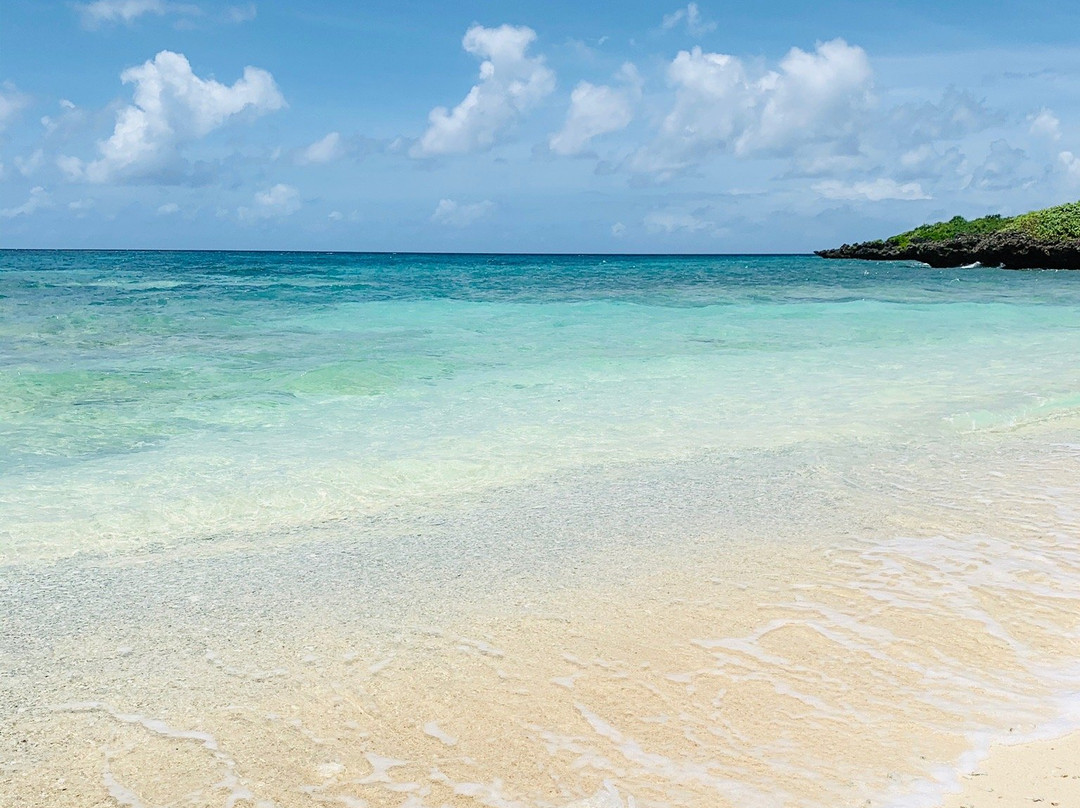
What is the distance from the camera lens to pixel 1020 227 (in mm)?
53469

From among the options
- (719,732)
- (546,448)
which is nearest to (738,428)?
(546,448)

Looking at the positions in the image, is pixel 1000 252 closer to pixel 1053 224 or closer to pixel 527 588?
pixel 1053 224

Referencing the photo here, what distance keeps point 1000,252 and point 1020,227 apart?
446 cm

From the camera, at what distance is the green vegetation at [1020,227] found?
4894cm

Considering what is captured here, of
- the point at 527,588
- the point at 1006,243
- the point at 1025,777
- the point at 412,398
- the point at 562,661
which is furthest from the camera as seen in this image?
the point at 1006,243

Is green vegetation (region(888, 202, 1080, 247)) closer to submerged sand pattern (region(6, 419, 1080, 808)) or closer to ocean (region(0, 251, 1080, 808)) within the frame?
ocean (region(0, 251, 1080, 808))

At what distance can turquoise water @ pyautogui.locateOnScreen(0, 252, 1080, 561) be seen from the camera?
616 centimetres

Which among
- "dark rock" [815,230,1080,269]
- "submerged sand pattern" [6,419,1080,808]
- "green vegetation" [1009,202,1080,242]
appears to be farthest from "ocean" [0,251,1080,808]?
"green vegetation" [1009,202,1080,242]

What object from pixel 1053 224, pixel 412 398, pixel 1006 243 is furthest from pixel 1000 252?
pixel 412 398

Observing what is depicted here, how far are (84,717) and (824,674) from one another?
2.85 meters

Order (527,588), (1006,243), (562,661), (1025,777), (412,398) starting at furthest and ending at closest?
(1006,243), (412,398), (527,588), (562,661), (1025,777)

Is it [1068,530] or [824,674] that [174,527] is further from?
[1068,530]

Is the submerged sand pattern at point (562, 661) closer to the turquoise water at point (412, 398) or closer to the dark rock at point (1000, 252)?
the turquoise water at point (412, 398)

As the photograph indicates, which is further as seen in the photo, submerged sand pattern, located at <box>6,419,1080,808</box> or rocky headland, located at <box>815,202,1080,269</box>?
rocky headland, located at <box>815,202,1080,269</box>
